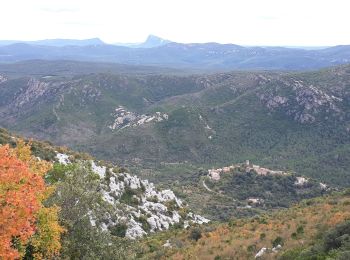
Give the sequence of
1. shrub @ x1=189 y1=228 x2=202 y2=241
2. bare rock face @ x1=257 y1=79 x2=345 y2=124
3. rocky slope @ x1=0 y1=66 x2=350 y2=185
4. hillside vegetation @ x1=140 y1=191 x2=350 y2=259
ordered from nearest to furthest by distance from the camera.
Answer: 1. hillside vegetation @ x1=140 y1=191 x2=350 y2=259
2. shrub @ x1=189 y1=228 x2=202 y2=241
3. rocky slope @ x1=0 y1=66 x2=350 y2=185
4. bare rock face @ x1=257 y1=79 x2=345 y2=124

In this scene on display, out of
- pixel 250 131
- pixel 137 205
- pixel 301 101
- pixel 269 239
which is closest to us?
pixel 269 239

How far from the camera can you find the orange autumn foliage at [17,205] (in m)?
15.7

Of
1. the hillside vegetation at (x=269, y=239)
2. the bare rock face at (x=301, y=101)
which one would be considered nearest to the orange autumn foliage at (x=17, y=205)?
the hillside vegetation at (x=269, y=239)

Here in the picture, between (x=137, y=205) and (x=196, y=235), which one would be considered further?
(x=137, y=205)

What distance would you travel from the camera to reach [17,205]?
1630 cm

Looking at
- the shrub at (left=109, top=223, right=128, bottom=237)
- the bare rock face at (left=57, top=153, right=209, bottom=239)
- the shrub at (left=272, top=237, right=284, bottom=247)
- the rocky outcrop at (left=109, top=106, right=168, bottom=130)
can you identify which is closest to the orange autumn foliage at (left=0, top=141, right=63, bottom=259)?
the shrub at (left=272, top=237, right=284, bottom=247)

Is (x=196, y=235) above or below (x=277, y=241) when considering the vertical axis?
below

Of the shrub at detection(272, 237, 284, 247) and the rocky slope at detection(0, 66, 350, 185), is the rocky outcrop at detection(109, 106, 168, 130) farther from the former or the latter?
the shrub at detection(272, 237, 284, 247)

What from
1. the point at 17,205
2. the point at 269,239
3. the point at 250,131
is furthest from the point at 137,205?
the point at 250,131

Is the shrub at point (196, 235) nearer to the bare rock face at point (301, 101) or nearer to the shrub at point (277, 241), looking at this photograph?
the shrub at point (277, 241)

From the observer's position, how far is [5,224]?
15891 millimetres

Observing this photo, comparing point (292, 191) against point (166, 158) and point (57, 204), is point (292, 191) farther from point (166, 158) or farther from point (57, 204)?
point (57, 204)

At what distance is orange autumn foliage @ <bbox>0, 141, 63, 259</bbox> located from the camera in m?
15.7

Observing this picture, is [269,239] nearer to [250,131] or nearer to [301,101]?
[250,131]
